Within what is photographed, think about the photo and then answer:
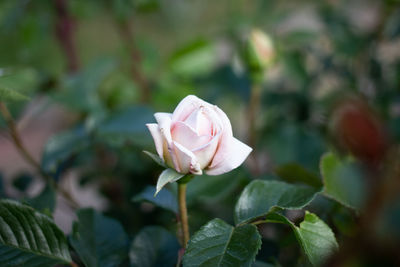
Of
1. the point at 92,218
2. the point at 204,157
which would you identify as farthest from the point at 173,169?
the point at 92,218

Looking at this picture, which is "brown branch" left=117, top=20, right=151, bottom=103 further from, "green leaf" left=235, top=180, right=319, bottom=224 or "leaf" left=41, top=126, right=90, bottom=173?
"green leaf" left=235, top=180, right=319, bottom=224

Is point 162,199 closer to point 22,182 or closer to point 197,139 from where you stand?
point 197,139

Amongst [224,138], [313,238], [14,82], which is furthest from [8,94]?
[313,238]

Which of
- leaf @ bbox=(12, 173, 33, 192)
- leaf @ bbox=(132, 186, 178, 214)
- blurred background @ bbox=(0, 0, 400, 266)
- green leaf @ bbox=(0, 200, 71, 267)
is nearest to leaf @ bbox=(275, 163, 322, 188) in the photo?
blurred background @ bbox=(0, 0, 400, 266)

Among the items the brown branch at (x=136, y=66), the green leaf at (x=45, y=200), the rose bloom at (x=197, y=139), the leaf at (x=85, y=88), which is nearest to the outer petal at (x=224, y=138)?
the rose bloom at (x=197, y=139)

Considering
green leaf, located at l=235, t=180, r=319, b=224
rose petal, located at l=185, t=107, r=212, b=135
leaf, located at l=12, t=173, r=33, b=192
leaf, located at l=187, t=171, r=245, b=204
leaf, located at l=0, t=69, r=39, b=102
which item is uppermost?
leaf, located at l=0, t=69, r=39, b=102

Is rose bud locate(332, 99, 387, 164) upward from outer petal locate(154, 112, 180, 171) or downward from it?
upward
